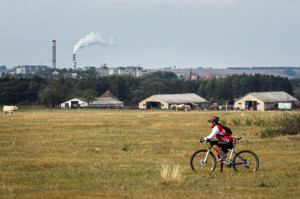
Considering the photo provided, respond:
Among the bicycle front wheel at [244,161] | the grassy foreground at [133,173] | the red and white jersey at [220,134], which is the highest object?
the red and white jersey at [220,134]

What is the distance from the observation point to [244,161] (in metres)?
21.1

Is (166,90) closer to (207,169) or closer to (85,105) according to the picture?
(85,105)

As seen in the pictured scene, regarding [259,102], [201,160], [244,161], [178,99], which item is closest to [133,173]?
[201,160]

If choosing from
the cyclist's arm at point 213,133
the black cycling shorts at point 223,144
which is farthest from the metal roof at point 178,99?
the cyclist's arm at point 213,133

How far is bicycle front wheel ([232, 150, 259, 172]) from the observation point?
826 inches

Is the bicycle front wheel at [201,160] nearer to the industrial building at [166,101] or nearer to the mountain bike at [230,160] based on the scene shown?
the mountain bike at [230,160]

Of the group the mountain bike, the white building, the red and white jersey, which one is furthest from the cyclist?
the white building

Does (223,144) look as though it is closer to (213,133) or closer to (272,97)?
(213,133)

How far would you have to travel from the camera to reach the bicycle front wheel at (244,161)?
2097 centimetres

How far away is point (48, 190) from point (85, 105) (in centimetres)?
13069

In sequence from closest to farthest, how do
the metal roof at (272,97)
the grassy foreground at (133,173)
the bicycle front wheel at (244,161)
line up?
1. the grassy foreground at (133,173)
2. the bicycle front wheel at (244,161)
3. the metal roof at (272,97)

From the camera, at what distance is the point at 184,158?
26141 millimetres

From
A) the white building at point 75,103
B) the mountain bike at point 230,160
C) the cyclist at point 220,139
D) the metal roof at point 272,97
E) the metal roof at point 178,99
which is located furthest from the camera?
the metal roof at point 178,99

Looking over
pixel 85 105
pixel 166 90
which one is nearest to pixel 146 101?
pixel 85 105
